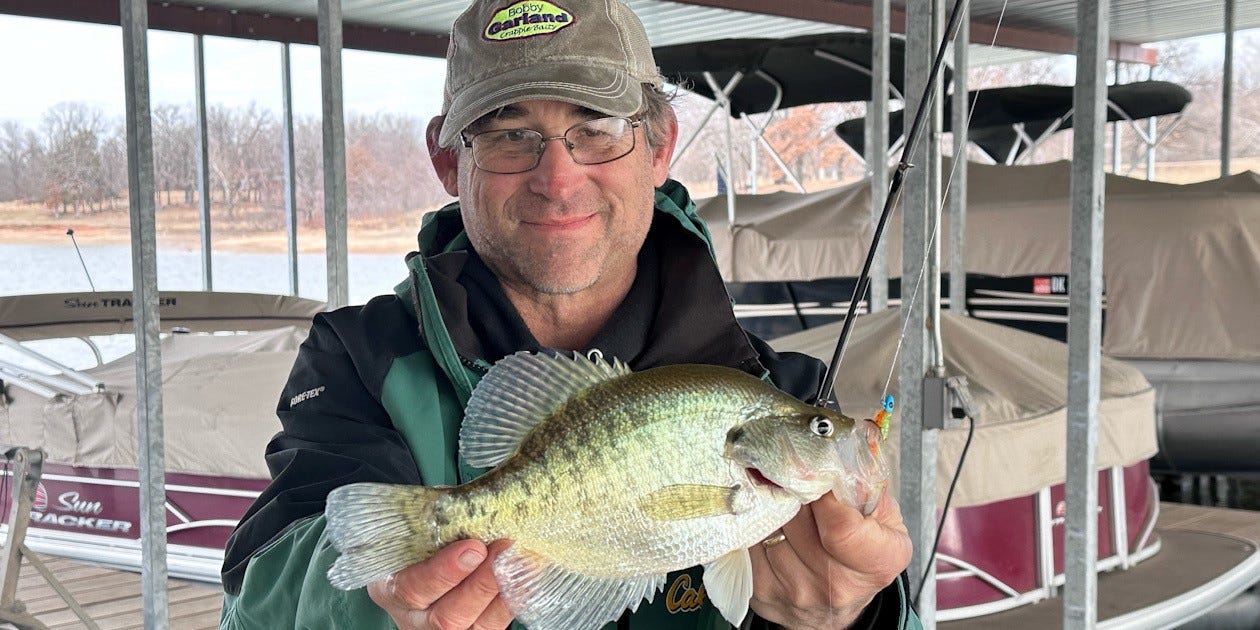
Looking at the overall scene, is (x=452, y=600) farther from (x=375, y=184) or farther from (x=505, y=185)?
(x=375, y=184)

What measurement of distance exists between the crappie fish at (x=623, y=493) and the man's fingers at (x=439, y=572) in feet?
0.06

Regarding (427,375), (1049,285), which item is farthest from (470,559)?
(1049,285)

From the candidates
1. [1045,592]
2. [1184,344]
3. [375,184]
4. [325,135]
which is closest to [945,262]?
[1184,344]

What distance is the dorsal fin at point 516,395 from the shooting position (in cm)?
131

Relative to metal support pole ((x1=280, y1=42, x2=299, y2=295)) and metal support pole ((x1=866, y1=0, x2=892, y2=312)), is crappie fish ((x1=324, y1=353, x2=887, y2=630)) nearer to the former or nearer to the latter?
metal support pole ((x1=866, y1=0, x2=892, y2=312))

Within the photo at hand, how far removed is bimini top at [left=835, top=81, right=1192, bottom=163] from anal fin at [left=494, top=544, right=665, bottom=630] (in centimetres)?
1055

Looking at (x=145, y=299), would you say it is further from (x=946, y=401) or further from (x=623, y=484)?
(x=623, y=484)

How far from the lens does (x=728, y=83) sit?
1112 cm

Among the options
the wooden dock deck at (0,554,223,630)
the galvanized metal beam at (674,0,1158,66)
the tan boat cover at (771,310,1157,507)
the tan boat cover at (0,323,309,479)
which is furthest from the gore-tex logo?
→ the wooden dock deck at (0,554,223,630)

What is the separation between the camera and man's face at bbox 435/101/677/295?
167 cm

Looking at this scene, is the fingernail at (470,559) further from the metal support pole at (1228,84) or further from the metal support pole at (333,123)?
the metal support pole at (1228,84)

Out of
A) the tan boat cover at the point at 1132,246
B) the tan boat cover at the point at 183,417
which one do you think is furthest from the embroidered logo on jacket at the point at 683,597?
the tan boat cover at the point at 1132,246

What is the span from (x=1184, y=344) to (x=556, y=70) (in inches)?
331

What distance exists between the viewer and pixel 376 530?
1214 millimetres
